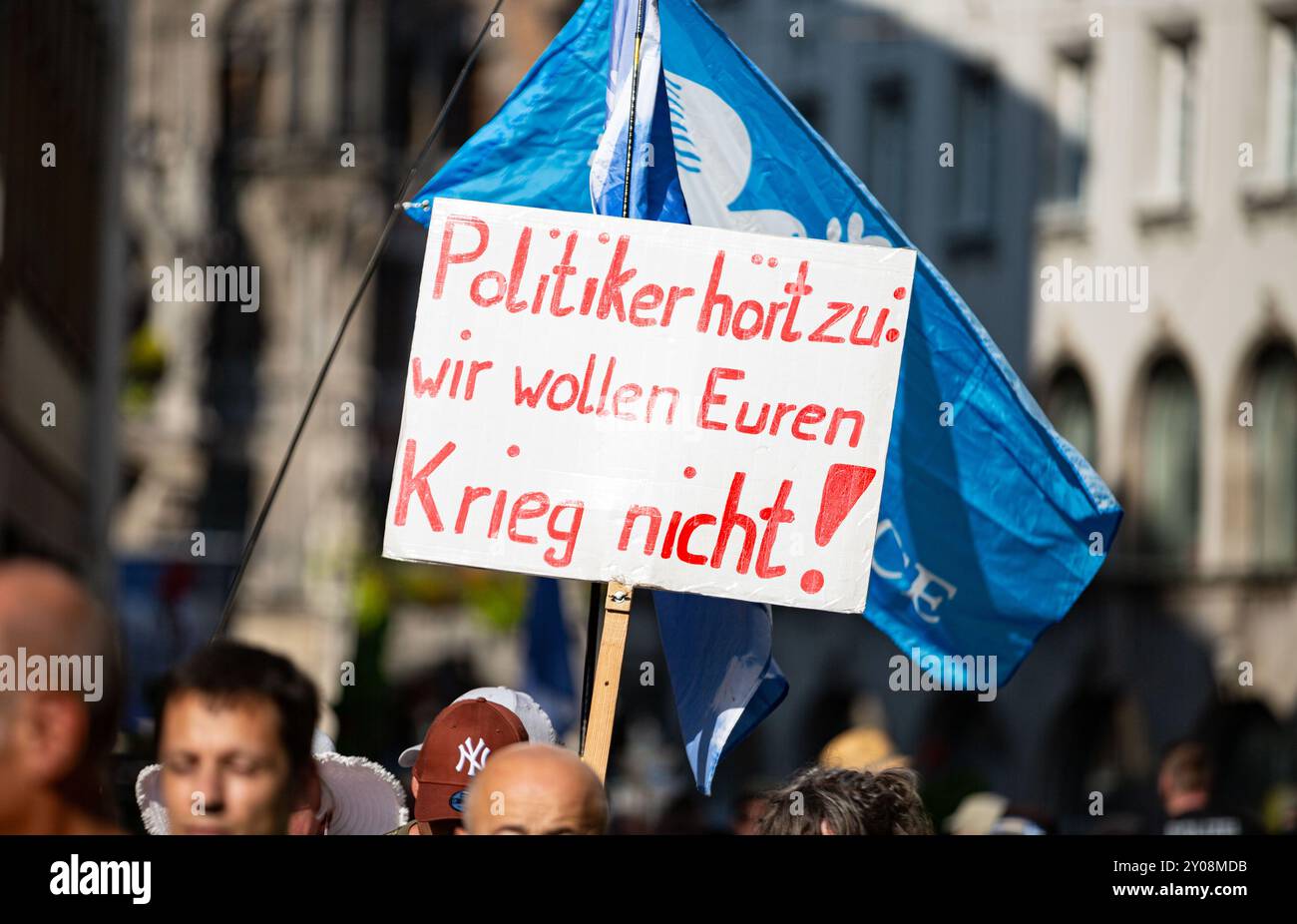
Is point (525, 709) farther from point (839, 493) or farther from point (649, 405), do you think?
point (839, 493)

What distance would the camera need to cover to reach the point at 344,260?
5344 cm

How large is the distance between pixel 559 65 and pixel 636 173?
537mm

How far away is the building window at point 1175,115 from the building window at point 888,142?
595 centimetres

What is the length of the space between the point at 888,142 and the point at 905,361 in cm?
3322

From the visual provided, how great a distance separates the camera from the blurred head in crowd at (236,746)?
13.0ft

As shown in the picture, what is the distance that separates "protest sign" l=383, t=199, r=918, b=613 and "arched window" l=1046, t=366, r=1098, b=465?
29.1 meters

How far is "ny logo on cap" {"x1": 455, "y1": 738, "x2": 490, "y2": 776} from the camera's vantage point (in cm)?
546

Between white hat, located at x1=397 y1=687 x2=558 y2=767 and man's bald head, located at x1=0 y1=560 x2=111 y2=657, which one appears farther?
white hat, located at x1=397 y1=687 x2=558 y2=767

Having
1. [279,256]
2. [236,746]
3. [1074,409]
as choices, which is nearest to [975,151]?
[1074,409]

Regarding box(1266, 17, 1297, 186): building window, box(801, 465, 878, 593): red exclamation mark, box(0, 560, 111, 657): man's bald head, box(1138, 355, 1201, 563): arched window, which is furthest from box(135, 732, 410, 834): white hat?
box(1138, 355, 1201, 563): arched window

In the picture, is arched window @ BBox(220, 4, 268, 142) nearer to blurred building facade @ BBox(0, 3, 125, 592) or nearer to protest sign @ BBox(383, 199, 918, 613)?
blurred building facade @ BBox(0, 3, 125, 592)

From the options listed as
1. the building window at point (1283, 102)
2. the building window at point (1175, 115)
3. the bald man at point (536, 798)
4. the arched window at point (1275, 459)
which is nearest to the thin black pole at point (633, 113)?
the bald man at point (536, 798)
